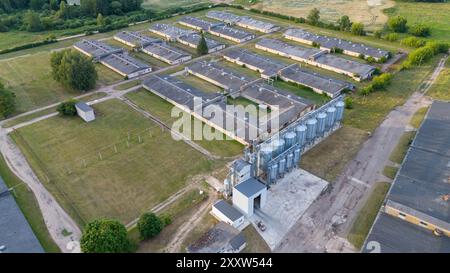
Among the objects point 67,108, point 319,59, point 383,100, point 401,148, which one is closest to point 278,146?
point 401,148

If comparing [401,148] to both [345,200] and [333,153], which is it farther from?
[345,200]

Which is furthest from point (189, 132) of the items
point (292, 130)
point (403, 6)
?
point (403, 6)

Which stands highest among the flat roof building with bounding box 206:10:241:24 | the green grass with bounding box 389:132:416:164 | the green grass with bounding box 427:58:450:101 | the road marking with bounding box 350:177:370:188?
the flat roof building with bounding box 206:10:241:24

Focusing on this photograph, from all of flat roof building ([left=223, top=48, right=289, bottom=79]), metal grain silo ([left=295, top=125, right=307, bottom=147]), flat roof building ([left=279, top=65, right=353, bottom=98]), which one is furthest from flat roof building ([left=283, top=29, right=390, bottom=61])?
metal grain silo ([left=295, top=125, right=307, bottom=147])

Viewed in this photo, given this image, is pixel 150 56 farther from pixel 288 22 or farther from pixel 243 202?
pixel 243 202

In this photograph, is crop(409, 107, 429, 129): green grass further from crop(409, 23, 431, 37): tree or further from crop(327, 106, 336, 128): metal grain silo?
crop(409, 23, 431, 37): tree

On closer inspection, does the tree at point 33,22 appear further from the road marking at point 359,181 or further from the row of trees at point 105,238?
the road marking at point 359,181

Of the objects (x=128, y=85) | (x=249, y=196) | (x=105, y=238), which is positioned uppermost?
(x=128, y=85)
